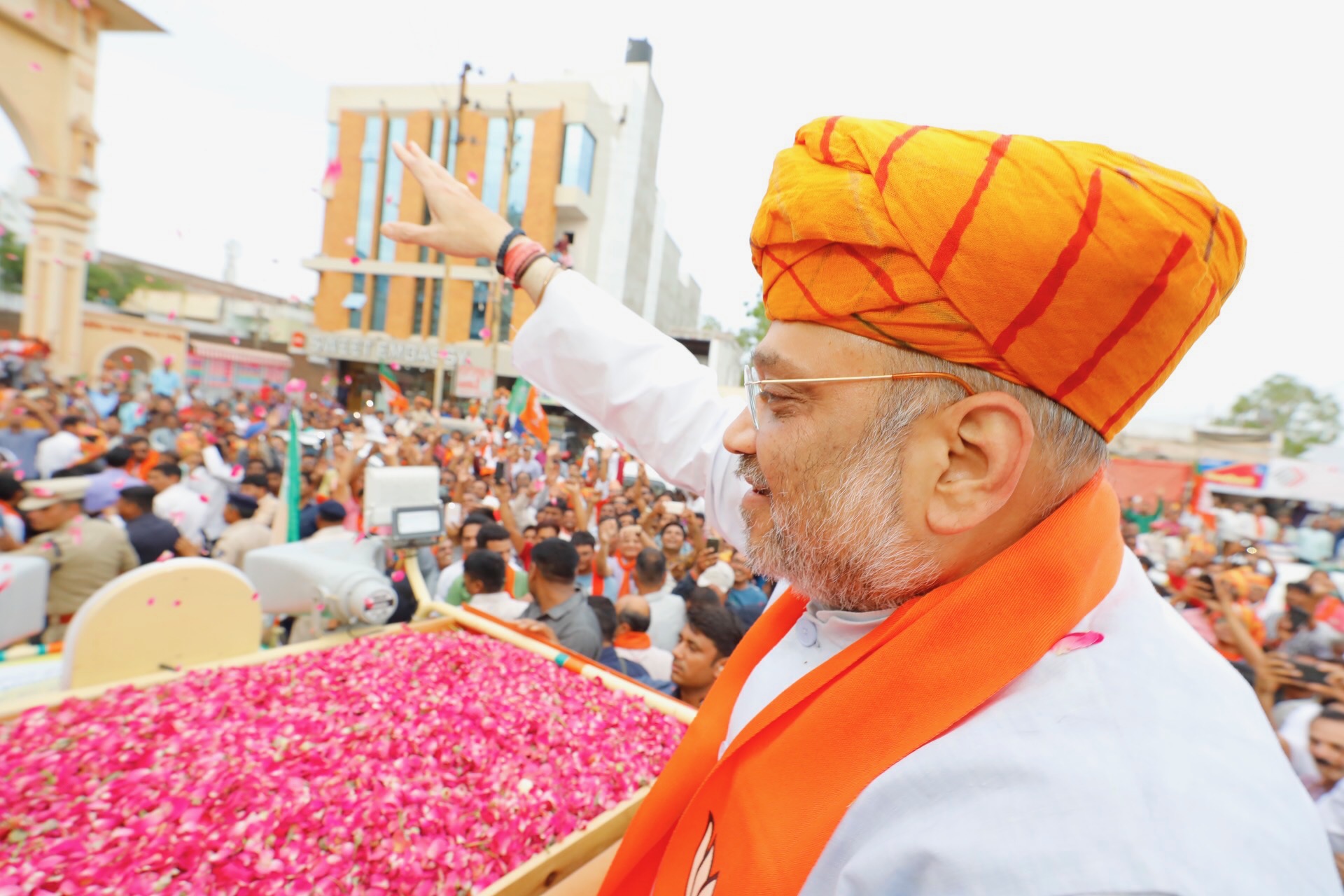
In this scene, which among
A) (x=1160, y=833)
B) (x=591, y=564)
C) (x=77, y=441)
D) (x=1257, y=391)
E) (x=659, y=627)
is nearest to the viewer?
(x=1160, y=833)

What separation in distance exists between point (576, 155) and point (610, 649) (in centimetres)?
2702

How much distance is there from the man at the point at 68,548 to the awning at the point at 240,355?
3024 cm

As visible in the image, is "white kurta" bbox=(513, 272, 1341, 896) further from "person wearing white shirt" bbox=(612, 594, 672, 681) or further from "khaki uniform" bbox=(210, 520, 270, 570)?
"khaki uniform" bbox=(210, 520, 270, 570)

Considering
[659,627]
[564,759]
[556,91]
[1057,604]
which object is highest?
[556,91]

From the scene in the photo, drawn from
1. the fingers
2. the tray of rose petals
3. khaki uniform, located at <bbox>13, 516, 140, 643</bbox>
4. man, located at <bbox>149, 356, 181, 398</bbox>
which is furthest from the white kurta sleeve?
man, located at <bbox>149, 356, 181, 398</bbox>

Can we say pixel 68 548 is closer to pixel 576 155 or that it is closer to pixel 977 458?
pixel 977 458

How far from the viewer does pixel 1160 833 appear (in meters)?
0.69

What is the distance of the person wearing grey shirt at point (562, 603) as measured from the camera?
12.9 feet

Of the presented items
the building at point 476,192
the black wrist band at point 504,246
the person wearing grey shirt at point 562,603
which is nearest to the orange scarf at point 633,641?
the person wearing grey shirt at point 562,603

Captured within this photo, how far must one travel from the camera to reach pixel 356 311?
2955cm

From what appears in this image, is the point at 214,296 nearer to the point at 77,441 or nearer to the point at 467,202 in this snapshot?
the point at 77,441

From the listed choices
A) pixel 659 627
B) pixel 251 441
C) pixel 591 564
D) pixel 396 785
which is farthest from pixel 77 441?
pixel 396 785

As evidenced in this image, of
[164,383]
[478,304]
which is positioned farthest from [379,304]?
[164,383]

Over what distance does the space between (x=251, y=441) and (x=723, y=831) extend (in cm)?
1159
